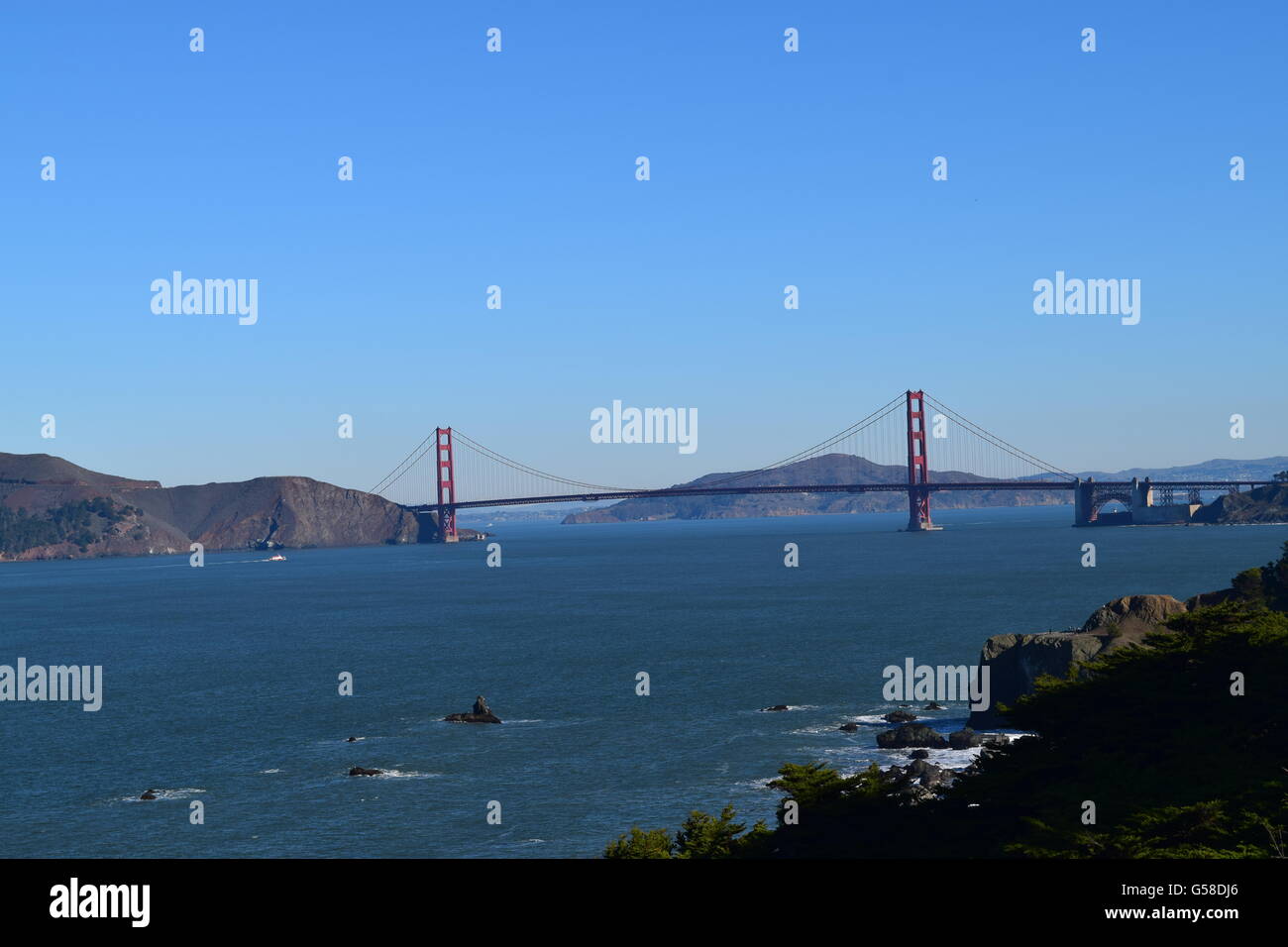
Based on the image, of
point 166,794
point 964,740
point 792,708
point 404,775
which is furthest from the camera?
point 792,708

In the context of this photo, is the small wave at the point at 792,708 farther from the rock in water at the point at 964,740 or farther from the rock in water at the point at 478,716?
the rock in water at the point at 478,716

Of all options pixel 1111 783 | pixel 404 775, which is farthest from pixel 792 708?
pixel 1111 783

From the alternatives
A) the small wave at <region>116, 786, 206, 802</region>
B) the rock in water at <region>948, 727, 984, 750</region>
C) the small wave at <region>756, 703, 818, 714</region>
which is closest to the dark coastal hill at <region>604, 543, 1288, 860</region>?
the rock in water at <region>948, 727, 984, 750</region>

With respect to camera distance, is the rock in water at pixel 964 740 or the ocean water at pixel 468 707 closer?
the ocean water at pixel 468 707

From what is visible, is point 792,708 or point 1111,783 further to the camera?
point 792,708

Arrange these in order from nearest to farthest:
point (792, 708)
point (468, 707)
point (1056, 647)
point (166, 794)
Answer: point (166, 794) < point (1056, 647) < point (792, 708) < point (468, 707)

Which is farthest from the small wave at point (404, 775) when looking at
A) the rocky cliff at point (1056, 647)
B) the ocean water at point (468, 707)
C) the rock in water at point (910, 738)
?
the rocky cliff at point (1056, 647)

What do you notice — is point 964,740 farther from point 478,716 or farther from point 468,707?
point 468,707

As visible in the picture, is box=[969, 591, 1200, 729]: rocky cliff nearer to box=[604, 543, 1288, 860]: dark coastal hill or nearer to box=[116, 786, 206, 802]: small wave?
box=[604, 543, 1288, 860]: dark coastal hill
